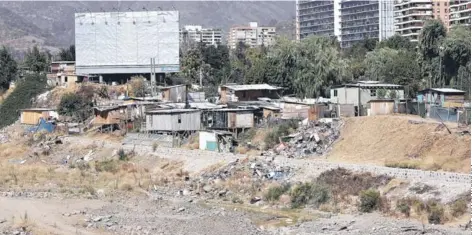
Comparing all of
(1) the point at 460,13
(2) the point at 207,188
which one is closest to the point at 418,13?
(1) the point at 460,13

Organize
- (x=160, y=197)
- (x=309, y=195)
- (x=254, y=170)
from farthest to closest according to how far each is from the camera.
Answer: (x=254, y=170), (x=160, y=197), (x=309, y=195)

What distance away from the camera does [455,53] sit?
6109 centimetres

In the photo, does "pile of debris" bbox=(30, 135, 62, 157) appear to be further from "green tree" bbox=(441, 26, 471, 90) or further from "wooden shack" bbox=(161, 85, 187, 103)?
"green tree" bbox=(441, 26, 471, 90)

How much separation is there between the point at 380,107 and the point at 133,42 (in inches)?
1158

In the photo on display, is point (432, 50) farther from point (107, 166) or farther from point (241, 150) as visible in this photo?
point (107, 166)

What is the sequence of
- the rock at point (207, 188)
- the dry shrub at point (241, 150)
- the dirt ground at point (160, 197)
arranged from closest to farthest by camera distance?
the dirt ground at point (160, 197) → the rock at point (207, 188) → the dry shrub at point (241, 150)

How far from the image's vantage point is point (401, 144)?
37969 mm

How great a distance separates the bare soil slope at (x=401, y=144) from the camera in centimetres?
3416

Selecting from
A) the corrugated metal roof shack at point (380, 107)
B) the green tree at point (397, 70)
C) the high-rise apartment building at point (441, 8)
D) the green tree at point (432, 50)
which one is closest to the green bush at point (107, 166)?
the corrugated metal roof shack at point (380, 107)

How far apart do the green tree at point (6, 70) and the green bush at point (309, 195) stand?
2040 inches

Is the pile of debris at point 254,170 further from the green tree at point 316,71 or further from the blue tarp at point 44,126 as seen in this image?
the blue tarp at point 44,126

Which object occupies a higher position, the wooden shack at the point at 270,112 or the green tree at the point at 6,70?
the green tree at the point at 6,70

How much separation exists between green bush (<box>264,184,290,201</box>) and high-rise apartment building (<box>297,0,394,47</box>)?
87176 mm

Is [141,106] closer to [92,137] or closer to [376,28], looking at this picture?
[92,137]
